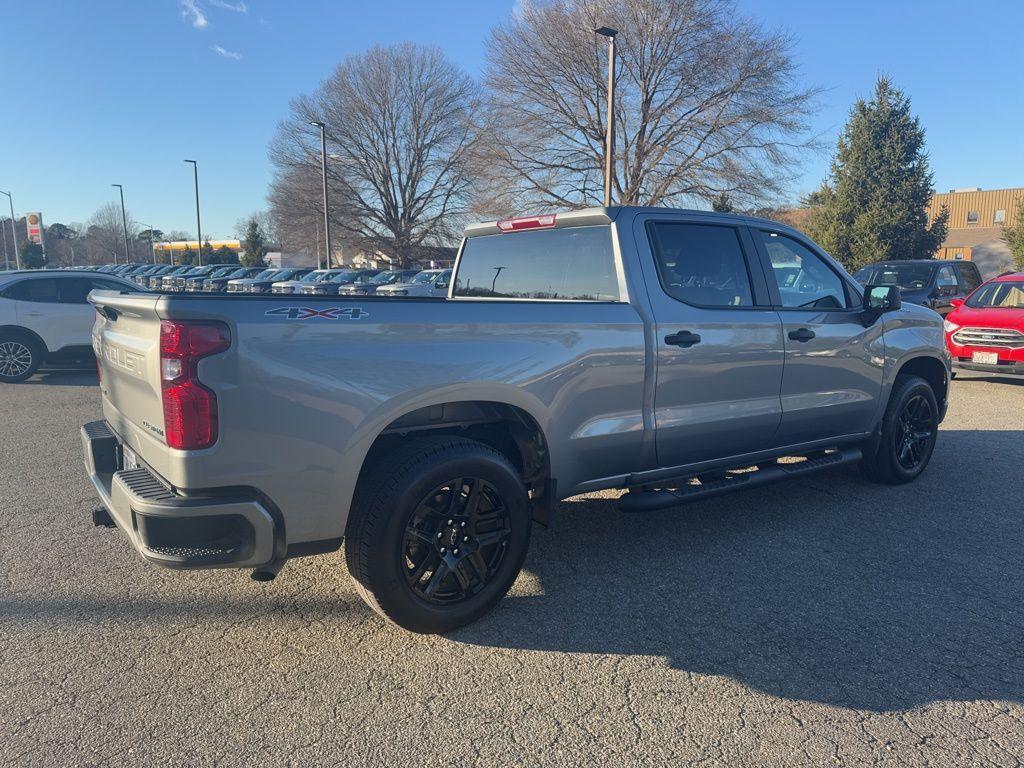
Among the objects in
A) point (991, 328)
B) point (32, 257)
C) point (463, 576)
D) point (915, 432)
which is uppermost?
point (32, 257)

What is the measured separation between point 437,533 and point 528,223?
2144 millimetres

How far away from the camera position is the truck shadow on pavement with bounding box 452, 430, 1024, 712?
3.06 metres

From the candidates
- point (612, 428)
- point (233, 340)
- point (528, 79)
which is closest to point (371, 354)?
point (233, 340)

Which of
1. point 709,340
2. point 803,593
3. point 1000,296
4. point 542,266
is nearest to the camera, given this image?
point 803,593

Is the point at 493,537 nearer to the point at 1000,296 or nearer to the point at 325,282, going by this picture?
the point at 1000,296

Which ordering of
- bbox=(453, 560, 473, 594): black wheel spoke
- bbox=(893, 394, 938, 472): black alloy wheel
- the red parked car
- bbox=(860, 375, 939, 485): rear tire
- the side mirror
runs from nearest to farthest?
bbox=(453, 560, 473, 594): black wheel spoke, the side mirror, bbox=(860, 375, 939, 485): rear tire, bbox=(893, 394, 938, 472): black alloy wheel, the red parked car

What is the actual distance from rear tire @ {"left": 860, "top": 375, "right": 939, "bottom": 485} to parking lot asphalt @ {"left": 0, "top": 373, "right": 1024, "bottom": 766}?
0.73 meters

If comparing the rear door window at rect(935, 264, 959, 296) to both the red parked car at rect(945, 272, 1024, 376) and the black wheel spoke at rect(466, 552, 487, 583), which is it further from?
the black wheel spoke at rect(466, 552, 487, 583)

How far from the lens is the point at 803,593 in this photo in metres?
3.74

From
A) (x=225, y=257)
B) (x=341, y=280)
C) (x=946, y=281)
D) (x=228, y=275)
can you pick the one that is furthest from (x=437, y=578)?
(x=225, y=257)

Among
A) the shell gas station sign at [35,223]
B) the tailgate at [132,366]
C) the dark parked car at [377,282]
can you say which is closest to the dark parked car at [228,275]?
the dark parked car at [377,282]

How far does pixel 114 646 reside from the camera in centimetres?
318

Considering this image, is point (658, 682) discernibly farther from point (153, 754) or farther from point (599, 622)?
point (153, 754)

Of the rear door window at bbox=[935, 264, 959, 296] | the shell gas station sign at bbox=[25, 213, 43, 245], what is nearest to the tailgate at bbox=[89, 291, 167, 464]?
the rear door window at bbox=[935, 264, 959, 296]
